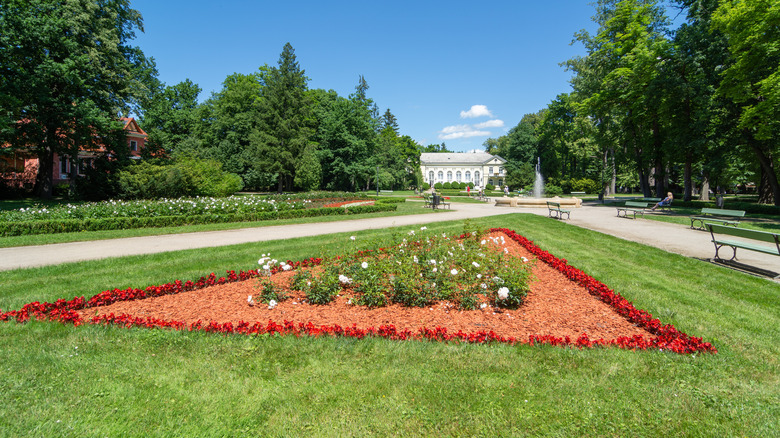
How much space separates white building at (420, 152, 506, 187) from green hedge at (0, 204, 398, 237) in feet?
254

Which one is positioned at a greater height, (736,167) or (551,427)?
(736,167)

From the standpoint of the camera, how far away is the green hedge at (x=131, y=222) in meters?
11.0

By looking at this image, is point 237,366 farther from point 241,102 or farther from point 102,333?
point 241,102

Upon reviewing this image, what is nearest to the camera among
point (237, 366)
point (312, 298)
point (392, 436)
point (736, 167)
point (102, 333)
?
point (392, 436)

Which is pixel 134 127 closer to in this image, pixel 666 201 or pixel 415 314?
pixel 415 314

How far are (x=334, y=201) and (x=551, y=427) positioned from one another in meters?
22.5

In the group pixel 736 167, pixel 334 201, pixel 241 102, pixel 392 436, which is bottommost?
pixel 392 436

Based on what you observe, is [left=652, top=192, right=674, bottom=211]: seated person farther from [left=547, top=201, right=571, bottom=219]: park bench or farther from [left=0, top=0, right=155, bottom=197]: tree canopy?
[left=0, top=0, right=155, bottom=197]: tree canopy

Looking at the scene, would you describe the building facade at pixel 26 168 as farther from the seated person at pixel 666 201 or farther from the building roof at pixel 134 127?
the seated person at pixel 666 201

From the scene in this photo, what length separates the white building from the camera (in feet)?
A: 304

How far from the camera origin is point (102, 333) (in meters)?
4.04

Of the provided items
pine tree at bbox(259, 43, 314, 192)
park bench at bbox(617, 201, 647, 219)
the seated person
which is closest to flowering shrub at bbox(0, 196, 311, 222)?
park bench at bbox(617, 201, 647, 219)

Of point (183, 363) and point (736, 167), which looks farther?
point (736, 167)

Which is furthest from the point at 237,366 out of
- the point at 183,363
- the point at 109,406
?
the point at 109,406
